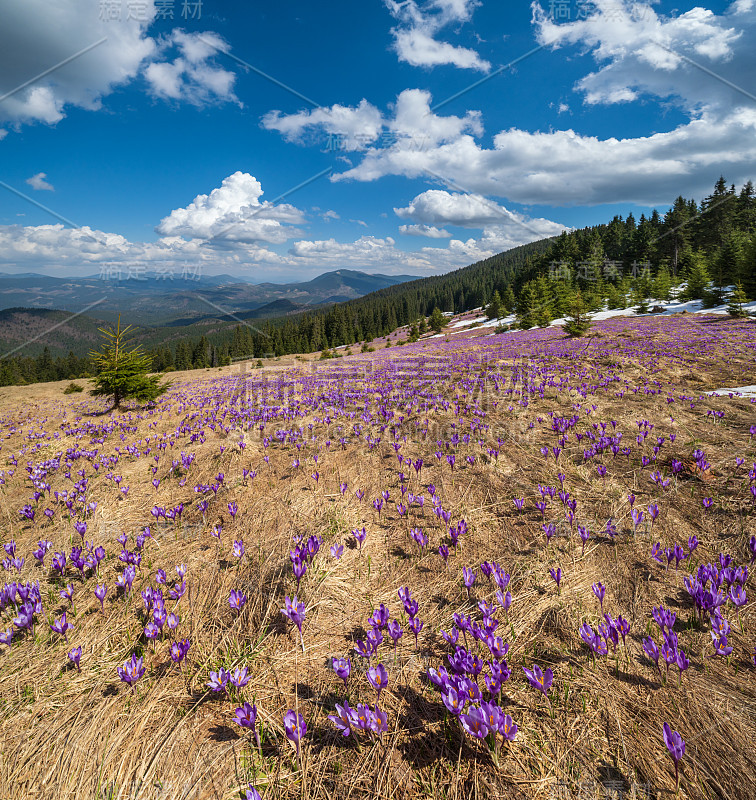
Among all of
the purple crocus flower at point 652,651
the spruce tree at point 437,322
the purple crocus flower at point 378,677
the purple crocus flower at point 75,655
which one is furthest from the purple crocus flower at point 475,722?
the spruce tree at point 437,322

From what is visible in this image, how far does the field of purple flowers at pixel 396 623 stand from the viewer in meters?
1.98

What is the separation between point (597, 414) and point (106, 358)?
53.4ft

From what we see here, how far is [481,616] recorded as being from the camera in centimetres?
301

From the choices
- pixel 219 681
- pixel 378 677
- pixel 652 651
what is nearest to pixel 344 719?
pixel 378 677

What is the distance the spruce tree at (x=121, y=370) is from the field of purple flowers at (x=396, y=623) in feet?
23.2

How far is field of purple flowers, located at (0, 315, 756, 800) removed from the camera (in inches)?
77.8

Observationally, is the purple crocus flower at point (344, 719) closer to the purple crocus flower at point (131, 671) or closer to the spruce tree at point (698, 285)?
the purple crocus flower at point (131, 671)

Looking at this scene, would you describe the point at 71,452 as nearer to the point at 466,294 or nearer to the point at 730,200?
the point at 730,200

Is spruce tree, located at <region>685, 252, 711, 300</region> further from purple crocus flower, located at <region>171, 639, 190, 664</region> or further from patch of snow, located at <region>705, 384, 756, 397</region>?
purple crocus flower, located at <region>171, 639, 190, 664</region>

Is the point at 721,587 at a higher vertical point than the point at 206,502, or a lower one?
lower

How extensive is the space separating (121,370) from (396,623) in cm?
1468

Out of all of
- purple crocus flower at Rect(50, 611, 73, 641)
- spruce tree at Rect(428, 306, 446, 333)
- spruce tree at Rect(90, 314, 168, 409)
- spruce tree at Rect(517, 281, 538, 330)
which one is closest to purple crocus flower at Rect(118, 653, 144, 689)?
purple crocus flower at Rect(50, 611, 73, 641)

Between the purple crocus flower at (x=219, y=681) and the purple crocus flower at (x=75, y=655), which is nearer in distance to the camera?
the purple crocus flower at (x=219, y=681)

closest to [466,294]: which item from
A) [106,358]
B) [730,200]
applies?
[730,200]
